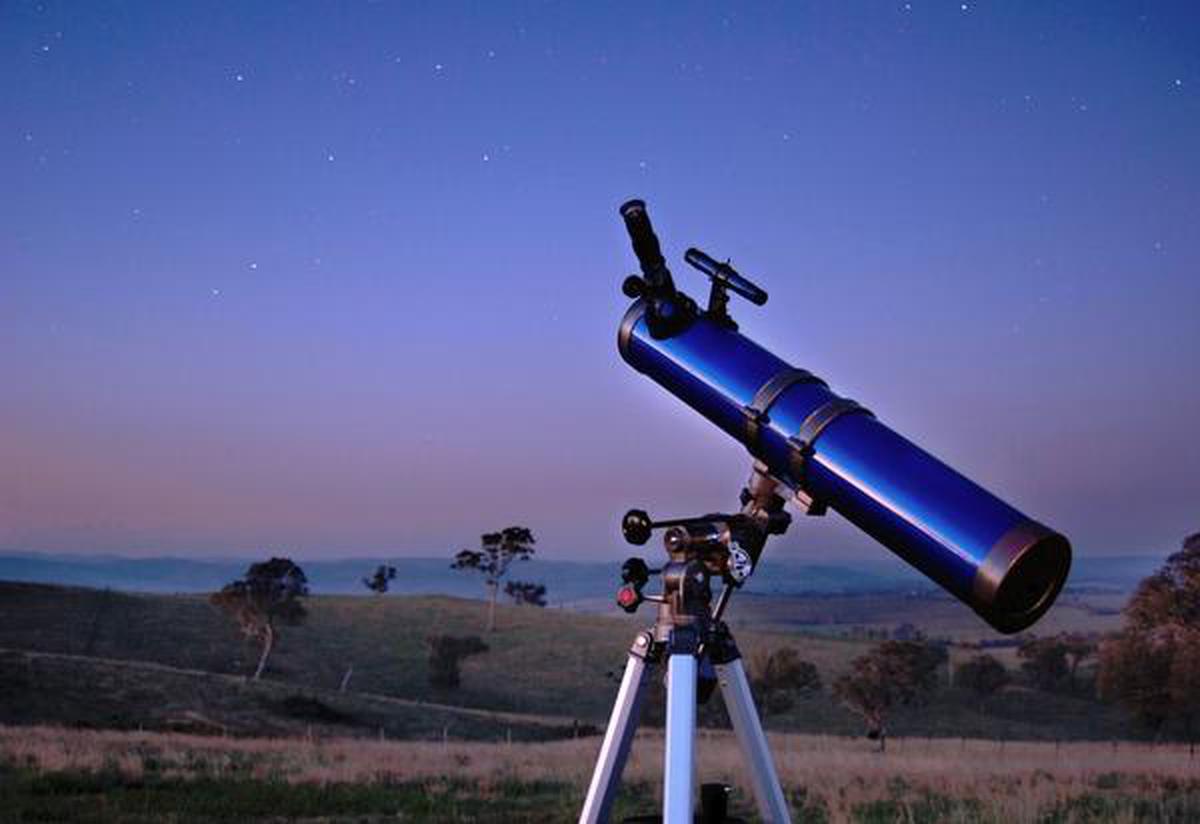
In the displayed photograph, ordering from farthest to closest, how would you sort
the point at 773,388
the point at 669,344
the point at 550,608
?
the point at 550,608 → the point at 669,344 → the point at 773,388

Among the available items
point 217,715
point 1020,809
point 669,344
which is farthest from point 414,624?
point 669,344

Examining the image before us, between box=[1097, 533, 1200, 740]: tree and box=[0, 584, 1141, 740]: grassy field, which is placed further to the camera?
box=[0, 584, 1141, 740]: grassy field

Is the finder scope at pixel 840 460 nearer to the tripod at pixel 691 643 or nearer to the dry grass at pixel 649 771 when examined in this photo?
the tripod at pixel 691 643

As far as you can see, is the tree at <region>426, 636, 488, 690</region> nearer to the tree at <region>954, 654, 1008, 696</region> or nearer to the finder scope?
the tree at <region>954, 654, 1008, 696</region>

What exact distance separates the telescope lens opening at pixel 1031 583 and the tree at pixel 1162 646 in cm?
3168

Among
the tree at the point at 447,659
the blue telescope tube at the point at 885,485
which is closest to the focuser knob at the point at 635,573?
the blue telescope tube at the point at 885,485

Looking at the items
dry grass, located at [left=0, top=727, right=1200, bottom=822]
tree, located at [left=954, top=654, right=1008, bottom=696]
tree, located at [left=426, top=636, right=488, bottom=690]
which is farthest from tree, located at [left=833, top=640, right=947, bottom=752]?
tree, located at [left=426, top=636, right=488, bottom=690]

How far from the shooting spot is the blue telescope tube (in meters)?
4.55

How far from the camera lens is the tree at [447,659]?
70.7 meters

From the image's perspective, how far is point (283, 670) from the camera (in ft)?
223

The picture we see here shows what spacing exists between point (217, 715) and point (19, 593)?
39.3 m

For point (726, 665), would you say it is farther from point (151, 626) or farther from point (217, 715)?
point (151, 626)

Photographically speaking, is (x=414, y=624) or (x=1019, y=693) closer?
(x=1019, y=693)

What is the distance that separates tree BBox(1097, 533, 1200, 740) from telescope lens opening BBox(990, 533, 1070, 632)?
31.7 metres
